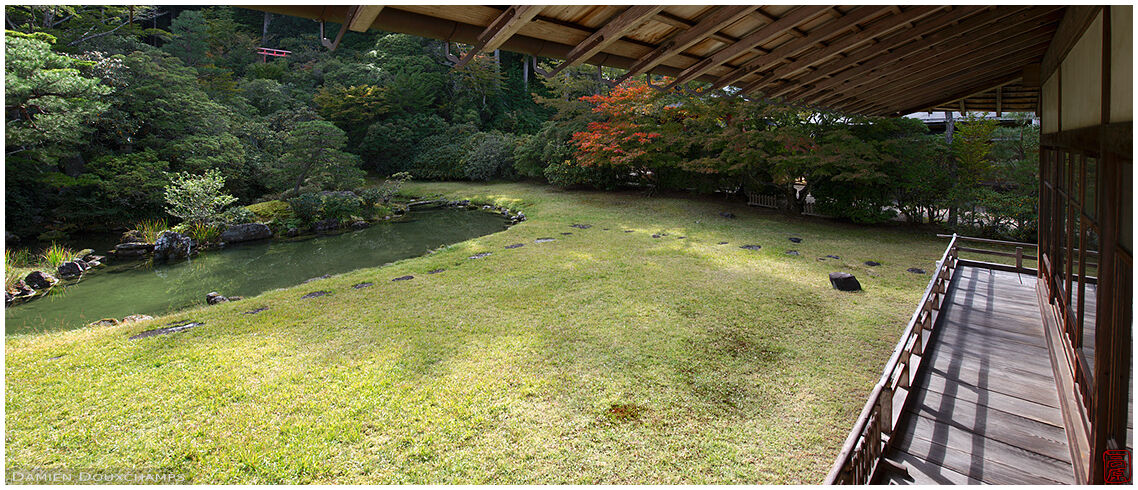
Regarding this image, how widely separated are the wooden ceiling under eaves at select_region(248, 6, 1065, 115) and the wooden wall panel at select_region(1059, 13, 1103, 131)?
1.14ft

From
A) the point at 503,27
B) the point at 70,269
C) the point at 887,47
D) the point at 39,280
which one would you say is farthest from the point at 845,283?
the point at 70,269

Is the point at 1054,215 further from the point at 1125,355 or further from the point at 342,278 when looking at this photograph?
the point at 342,278

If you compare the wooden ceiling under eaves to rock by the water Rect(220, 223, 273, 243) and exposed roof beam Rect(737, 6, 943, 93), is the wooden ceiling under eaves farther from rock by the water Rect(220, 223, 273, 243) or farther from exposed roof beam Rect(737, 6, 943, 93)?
rock by the water Rect(220, 223, 273, 243)

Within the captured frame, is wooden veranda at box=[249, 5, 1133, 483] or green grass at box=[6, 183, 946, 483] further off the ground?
wooden veranda at box=[249, 5, 1133, 483]

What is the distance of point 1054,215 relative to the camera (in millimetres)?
3803

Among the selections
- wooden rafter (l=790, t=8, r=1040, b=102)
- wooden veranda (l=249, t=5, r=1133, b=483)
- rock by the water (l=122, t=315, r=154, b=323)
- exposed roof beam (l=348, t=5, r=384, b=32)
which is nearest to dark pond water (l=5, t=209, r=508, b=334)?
rock by the water (l=122, t=315, r=154, b=323)

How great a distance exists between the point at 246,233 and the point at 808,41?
11460 millimetres

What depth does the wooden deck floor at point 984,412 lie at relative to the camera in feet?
7.93

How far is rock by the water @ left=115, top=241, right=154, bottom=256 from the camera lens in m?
9.08

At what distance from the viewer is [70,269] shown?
786 centimetres

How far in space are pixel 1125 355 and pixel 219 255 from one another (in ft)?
38.1

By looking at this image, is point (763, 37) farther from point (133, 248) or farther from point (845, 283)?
point (133, 248)

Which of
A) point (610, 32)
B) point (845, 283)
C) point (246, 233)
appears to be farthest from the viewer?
point (246, 233)

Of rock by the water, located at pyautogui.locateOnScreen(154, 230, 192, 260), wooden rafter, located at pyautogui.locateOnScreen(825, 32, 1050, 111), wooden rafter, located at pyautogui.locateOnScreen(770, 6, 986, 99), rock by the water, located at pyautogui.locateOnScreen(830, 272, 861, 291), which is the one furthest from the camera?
rock by the water, located at pyautogui.locateOnScreen(154, 230, 192, 260)
